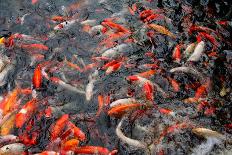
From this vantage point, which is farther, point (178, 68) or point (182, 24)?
point (182, 24)

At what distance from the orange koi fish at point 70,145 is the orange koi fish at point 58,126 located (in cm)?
31

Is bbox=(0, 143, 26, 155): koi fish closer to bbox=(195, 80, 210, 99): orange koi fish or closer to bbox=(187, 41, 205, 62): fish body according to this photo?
bbox=(195, 80, 210, 99): orange koi fish

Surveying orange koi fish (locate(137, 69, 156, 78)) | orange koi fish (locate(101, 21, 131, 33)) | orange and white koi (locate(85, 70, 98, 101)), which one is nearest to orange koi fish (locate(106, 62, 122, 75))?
orange and white koi (locate(85, 70, 98, 101))

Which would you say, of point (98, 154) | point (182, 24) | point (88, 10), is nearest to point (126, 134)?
point (98, 154)

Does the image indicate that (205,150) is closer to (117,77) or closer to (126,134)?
(126,134)

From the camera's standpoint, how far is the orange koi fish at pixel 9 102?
653 centimetres

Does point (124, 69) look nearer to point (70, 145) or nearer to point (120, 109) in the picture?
point (120, 109)

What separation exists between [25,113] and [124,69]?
2.26m

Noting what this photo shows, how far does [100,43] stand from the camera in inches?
315

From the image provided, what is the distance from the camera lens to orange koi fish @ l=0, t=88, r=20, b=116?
653 cm

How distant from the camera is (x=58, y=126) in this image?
245 inches

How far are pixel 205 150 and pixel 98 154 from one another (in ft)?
6.12

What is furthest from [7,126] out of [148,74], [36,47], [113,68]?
[148,74]

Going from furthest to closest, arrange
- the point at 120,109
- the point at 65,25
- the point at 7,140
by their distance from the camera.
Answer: the point at 65,25 < the point at 120,109 < the point at 7,140
